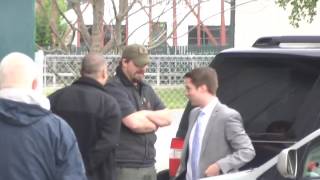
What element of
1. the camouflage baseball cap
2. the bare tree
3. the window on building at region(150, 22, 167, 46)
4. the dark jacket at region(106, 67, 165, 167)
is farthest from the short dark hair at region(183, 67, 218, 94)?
the window on building at region(150, 22, 167, 46)

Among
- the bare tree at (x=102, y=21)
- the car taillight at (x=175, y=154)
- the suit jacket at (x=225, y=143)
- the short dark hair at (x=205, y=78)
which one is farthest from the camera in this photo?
the bare tree at (x=102, y=21)

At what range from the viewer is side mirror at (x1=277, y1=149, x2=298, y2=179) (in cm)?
488

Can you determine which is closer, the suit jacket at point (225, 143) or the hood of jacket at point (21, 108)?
the hood of jacket at point (21, 108)

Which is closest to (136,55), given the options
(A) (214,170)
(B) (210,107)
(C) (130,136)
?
(C) (130,136)

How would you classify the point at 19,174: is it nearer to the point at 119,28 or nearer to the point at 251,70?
→ the point at 251,70

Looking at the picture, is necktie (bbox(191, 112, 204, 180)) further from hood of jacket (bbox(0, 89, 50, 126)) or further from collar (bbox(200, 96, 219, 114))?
hood of jacket (bbox(0, 89, 50, 126))

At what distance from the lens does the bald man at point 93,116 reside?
6.06 metres

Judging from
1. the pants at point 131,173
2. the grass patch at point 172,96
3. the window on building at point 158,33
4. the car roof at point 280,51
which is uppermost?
the window on building at point 158,33

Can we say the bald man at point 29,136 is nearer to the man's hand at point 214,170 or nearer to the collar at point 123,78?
the man's hand at point 214,170

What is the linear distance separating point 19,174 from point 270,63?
10.5ft

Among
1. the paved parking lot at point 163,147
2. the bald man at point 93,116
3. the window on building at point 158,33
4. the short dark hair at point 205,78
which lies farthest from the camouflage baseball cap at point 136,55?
the paved parking lot at point 163,147

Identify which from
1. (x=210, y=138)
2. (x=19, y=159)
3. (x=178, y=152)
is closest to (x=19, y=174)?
(x=19, y=159)

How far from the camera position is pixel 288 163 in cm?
489

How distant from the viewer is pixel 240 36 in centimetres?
3316
